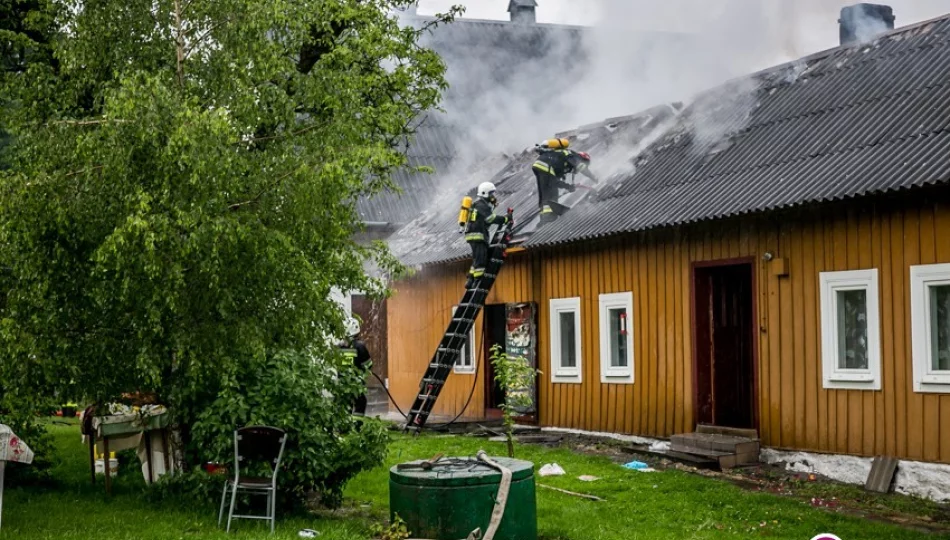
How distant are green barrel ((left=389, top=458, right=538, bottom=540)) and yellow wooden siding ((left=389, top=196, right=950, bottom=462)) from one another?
4.95 meters

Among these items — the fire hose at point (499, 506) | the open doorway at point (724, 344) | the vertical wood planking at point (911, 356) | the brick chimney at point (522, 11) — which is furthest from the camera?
the brick chimney at point (522, 11)

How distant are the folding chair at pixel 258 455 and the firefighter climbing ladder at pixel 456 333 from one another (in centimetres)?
837

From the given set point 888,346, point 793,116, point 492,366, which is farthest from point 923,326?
point 492,366

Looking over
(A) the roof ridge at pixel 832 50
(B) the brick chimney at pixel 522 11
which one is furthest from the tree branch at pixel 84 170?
(B) the brick chimney at pixel 522 11

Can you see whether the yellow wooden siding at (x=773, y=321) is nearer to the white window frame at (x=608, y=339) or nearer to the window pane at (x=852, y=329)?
the white window frame at (x=608, y=339)

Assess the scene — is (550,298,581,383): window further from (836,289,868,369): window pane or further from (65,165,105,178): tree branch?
(65,165,105,178): tree branch

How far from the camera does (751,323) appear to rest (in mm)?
15859

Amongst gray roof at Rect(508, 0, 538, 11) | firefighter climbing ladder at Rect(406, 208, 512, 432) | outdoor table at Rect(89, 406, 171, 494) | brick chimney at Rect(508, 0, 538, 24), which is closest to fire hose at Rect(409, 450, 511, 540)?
outdoor table at Rect(89, 406, 171, 494)

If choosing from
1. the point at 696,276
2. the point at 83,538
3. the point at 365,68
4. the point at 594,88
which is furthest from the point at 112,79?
the point at 594,88

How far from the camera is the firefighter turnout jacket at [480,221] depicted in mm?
19031

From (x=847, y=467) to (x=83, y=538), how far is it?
319 inches

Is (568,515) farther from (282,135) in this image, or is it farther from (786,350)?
(282,135)

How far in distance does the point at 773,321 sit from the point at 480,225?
6128 mm

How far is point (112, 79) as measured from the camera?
11.5 metres
